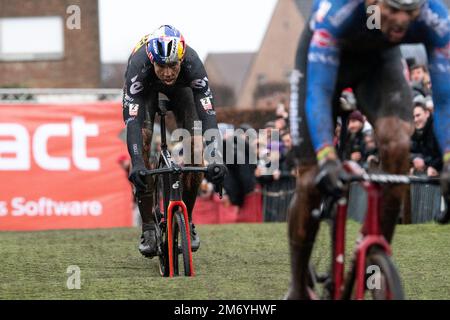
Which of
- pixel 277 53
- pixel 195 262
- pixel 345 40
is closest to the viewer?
pixel 345 40

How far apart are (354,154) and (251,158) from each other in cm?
264

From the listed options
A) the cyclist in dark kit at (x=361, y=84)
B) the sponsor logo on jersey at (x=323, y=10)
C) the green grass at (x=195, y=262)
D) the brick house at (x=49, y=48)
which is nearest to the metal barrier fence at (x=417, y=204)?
the green grass at (x=195, y=262)

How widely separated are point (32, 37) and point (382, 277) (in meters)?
41.2

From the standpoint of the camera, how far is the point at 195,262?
9.55m

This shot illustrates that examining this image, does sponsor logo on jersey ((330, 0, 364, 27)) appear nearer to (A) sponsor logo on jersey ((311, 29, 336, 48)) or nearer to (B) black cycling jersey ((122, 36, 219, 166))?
(A) sponsor logo on jersey ((311, 29, 336, 48))

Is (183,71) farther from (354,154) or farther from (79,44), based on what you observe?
(79,44)

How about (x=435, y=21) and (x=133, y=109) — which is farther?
(x=133, y=109)

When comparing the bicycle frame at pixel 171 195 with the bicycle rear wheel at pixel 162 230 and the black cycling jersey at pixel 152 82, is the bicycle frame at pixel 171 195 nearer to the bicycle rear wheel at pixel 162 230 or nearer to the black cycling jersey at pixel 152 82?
the bicycle rear wheel at pixel 162 230

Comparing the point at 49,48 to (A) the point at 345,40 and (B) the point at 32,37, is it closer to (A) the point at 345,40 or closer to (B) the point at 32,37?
(B) the point at 32,37

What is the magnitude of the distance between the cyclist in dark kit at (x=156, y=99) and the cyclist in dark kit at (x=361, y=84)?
240 centimetres

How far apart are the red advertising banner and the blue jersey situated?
1083 centimetres

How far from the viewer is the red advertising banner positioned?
15.9m

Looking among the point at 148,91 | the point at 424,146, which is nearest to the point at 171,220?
the point at 148,91

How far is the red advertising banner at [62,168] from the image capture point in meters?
15.9
